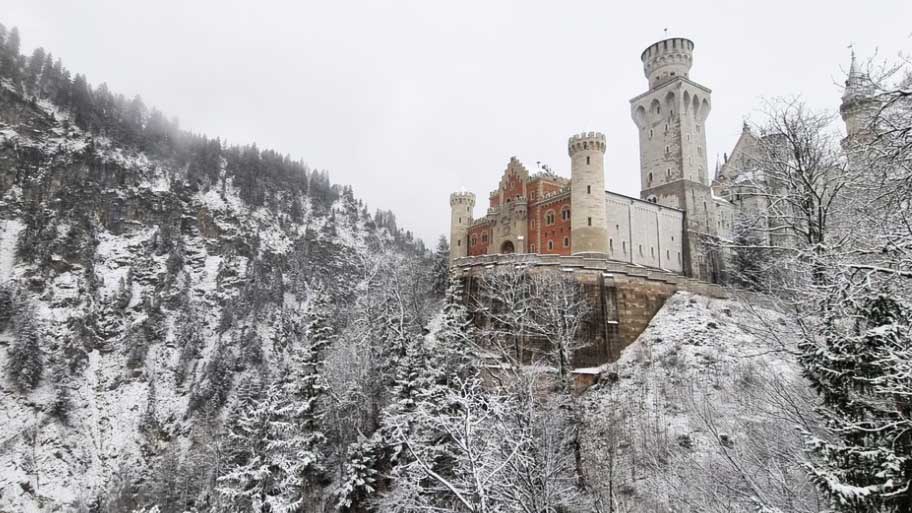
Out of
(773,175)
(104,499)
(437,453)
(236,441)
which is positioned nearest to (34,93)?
(104,499)

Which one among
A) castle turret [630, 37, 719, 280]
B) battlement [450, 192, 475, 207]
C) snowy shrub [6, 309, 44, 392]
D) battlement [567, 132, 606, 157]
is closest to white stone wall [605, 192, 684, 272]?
castle turret [630, 37, 719, 280]

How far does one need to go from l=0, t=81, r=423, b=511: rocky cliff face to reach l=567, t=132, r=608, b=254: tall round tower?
37076 mm

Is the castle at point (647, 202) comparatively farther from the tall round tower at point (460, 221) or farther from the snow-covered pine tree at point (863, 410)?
the snow-covered pine tree at point (863, 410)

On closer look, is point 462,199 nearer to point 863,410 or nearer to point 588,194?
point 588,194

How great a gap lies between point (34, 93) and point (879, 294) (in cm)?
A: 16489

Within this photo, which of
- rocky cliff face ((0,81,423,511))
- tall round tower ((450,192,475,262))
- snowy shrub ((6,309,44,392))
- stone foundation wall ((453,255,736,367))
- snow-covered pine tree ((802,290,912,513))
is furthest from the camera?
snowy shrub ((6,309,44,392))

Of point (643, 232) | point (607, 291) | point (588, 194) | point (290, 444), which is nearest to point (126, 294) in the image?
point (588, 194)

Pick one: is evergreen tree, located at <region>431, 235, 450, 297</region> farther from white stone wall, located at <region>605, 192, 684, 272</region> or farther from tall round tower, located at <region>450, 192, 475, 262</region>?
white stone wall, located at <region>605, 192, 684, 272</region>

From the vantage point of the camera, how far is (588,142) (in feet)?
143

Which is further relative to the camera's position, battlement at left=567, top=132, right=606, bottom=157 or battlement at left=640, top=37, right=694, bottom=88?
battlement at left=640, top=37, right=694, bottom=88

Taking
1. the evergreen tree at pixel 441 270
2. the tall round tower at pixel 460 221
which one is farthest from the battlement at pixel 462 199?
the evergreen tree at pixel 441 270

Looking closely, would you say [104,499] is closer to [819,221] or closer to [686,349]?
[686,349]

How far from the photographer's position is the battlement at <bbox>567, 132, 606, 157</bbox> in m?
43.7

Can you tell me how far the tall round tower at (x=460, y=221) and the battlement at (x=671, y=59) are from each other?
69.7ft
